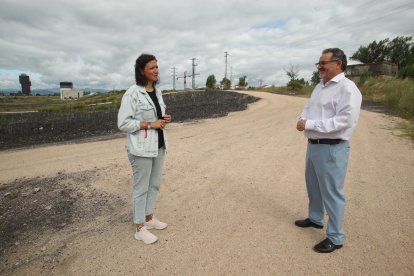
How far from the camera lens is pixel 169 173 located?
5.40 m

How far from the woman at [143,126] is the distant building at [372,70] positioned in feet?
110

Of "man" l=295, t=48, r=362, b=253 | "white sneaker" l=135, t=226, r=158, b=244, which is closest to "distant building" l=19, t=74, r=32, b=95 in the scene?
"white sneaker" l=135, t=226, r=158, b=244

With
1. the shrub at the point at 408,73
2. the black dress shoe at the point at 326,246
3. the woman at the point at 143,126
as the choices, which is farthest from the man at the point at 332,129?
the shrub at the point at 408,73

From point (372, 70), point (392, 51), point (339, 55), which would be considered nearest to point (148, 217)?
point (339, 55)

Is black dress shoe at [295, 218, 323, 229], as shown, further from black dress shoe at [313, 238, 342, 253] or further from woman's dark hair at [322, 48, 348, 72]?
woman's dark hair at [322, 48, 348, 72]

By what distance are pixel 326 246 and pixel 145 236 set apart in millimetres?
1983

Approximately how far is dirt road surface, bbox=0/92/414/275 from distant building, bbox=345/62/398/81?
1159 inches

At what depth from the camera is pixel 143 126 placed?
2793mm

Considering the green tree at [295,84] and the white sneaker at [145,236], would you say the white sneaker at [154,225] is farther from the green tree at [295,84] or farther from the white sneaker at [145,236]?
the green tree at [295,84]

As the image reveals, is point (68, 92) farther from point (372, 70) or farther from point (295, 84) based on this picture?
point (372, 70)

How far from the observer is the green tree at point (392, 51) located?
1614 inches

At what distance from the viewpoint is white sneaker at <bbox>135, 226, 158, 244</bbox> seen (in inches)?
121

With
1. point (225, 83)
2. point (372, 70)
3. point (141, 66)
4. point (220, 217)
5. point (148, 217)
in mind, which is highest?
point (372, 70)

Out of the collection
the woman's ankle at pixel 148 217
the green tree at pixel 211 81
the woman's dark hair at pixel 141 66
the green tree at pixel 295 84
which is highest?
the green tree at pixel 211 81
